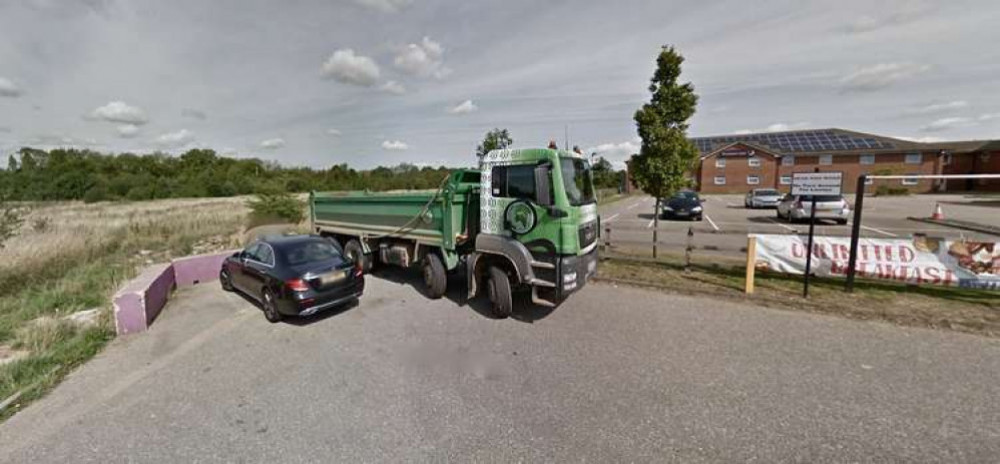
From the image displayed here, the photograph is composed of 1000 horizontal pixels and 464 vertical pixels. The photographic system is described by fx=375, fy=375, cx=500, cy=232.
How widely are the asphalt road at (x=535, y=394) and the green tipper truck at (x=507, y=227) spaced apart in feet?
2.46

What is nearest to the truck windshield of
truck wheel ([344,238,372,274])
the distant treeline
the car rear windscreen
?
the car rear windscreen

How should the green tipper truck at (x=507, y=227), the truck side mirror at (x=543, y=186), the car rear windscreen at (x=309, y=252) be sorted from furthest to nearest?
the car rear windscreen at (x=309, y=252), the green tipper truck at (x=507, y=227), the truck side mirror at (x=543, y=186)

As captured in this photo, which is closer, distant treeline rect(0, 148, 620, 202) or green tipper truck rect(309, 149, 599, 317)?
green tipper truck rect(309, 149, 599, 317)

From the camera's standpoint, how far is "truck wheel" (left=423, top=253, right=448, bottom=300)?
22.9 ft

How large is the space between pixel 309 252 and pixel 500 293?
3.42 meters

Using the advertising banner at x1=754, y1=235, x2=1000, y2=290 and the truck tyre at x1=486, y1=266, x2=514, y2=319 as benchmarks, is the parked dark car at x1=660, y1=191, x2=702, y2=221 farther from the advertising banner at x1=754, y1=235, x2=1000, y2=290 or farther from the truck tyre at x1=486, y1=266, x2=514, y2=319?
the truck tyre at x1=486, y1=266, x2=514, y2=319

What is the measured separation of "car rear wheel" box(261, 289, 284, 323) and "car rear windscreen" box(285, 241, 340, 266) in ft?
2.14

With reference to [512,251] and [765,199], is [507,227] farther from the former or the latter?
[765,199]

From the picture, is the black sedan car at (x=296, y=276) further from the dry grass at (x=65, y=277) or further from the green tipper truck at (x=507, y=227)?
the dry grass at (x=65, y=277)

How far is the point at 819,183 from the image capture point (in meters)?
6.09

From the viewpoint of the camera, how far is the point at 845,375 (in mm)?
3988

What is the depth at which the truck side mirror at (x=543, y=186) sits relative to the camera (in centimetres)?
539

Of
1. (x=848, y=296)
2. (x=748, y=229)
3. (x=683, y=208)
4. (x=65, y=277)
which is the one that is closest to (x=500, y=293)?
(x=848, y=296)

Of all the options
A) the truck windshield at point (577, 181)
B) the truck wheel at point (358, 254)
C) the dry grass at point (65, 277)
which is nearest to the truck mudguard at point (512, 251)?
the truck windshield at point (577, 181)
